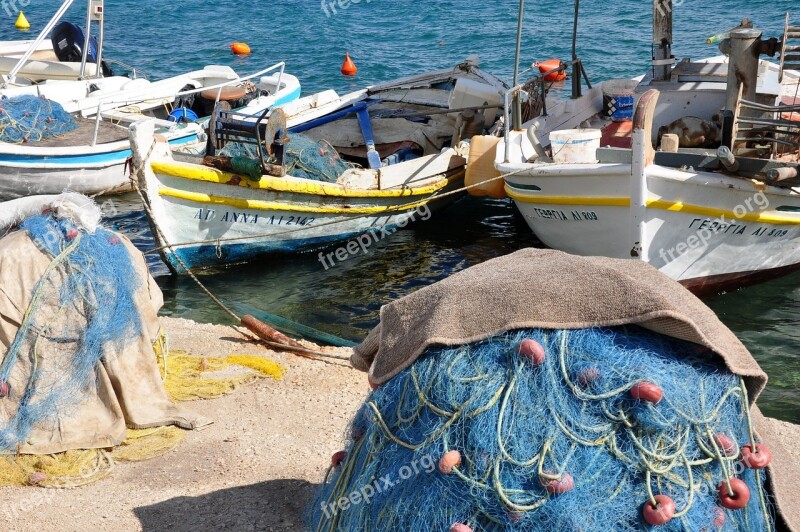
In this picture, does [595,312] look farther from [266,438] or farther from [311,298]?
[311,298]

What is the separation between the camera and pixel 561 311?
3.48 meters

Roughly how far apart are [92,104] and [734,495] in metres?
14.6

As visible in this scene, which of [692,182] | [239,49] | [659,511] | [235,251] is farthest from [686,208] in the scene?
[239,49]

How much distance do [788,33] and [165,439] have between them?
23.3ft

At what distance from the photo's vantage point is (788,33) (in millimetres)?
9000

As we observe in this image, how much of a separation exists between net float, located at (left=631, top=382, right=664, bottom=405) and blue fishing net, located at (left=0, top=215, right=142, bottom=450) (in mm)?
3601

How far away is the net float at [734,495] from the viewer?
133 inches

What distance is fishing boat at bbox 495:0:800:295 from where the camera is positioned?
29.5ft

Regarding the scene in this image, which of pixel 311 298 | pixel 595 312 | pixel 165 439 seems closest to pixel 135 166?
pixel 311 298

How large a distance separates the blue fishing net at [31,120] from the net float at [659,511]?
41.3 ft

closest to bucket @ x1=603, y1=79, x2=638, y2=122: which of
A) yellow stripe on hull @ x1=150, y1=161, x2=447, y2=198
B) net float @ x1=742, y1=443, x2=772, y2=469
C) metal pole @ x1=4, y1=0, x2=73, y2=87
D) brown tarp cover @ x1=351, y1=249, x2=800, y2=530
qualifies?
yellow stripe on hull @ x1=150, y1=161, x2=447, y2=198

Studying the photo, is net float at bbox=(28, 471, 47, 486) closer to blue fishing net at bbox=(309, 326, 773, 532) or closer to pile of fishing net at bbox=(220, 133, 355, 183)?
blue fishing net at bbox=(309, 326, 773, 532)
